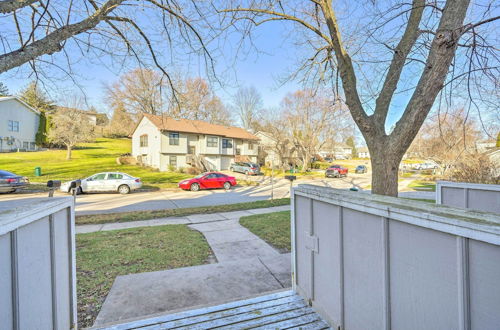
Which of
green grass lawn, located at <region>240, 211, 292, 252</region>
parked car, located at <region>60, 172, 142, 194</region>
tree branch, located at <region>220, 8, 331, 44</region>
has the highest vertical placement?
tree branch, located at <region>220, 8, 331, 44</region>

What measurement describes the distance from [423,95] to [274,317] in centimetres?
350

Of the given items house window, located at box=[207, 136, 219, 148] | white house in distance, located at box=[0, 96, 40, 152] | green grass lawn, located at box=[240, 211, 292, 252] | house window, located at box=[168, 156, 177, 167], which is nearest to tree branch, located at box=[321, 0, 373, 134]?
green grass lawn, located at box=[240, 211, 292, 252]

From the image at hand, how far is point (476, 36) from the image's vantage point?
3.79 meters

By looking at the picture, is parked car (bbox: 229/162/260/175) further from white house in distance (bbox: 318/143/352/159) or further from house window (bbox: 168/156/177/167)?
white house in distance (bbox: 318/143/352/159)

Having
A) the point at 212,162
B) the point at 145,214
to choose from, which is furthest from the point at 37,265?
the point at 212,162

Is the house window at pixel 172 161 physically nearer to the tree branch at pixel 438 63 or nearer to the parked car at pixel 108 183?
the parked car at pixel 108 183

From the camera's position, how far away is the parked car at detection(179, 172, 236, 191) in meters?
17.9

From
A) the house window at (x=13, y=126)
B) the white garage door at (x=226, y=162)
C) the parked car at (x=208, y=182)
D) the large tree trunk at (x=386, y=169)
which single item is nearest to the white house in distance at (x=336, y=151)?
the white garage door at (x=226, y=162)

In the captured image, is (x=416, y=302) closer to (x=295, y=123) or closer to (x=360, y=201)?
(x=360, y=201)

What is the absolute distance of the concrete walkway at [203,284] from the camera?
9.83ft

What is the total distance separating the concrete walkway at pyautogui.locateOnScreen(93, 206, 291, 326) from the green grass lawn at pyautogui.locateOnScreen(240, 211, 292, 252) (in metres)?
0.33

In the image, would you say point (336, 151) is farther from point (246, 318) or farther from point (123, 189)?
point (246, 318)

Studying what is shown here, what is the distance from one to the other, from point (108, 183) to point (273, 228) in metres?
13.1

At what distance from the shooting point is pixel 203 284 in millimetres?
3627
